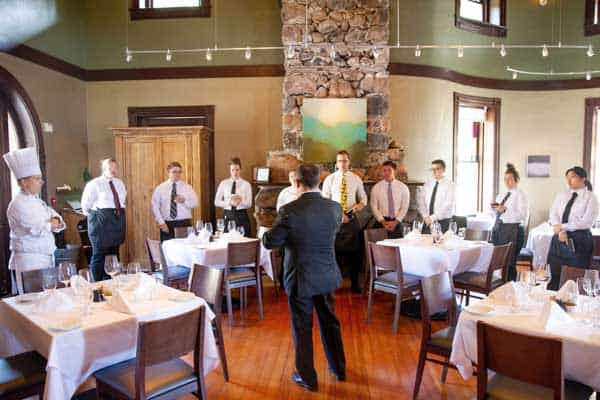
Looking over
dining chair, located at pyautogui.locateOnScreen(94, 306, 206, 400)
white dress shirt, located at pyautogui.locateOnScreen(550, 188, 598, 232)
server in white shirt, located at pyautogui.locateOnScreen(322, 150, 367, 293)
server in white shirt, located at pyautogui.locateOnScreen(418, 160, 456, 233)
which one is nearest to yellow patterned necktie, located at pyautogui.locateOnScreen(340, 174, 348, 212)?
server in white shirt, located at pyautogui.locateOnScreen(322, 150, 367, 293)

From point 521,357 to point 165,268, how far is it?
3540 mm

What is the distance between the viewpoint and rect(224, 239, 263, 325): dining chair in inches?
179

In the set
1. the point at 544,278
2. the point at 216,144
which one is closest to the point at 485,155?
the point at 216,144

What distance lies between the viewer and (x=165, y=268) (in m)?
4.69

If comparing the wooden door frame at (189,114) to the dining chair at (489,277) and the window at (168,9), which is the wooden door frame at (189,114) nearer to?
the window at (168,9)

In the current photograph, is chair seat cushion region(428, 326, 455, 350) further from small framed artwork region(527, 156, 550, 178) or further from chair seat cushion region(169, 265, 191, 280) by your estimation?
small framed artwork region(527, 156, 550, 178)

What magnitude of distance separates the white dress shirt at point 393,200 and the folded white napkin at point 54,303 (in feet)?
13.5

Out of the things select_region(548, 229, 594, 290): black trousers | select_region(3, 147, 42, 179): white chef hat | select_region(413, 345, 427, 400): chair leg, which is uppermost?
select_region(3, 147, 42, 179): white chef hat

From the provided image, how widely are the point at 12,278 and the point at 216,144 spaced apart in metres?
3.54

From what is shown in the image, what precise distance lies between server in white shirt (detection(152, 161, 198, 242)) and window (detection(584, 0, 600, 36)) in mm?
7416

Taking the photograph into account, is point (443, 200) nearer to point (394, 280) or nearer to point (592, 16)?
point (394, 280)

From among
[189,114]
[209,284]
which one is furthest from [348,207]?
[189,114]

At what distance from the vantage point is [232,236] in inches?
212

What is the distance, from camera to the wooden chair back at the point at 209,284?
3.21 meters
